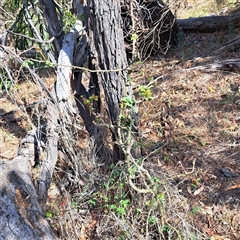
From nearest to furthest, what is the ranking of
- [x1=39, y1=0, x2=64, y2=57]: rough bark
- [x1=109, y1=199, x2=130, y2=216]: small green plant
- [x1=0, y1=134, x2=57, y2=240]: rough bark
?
[x1=0, y1=134, x2=57, y2=240]: rough bark
[x1=109, y1=199, x2=130, y2=216]: small green plant
[x1=39, y1=0, x2=64, y2=57]: rough bark

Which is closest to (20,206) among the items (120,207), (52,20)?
(120,207)

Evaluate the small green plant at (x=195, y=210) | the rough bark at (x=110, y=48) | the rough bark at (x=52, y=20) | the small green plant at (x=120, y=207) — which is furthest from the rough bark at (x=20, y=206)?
the rough bark at (x=52, y=20)

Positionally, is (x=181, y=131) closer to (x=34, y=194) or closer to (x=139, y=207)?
(x=139, y=207)

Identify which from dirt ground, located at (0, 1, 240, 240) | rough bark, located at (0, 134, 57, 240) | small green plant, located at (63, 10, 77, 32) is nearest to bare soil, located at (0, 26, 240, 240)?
dirt ground, located at (0, 1, 240, 240)

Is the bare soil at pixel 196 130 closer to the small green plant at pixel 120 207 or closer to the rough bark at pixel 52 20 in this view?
the small green plant at pixel 120 207

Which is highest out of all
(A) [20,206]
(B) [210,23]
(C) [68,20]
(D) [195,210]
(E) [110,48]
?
(C) [68,20]

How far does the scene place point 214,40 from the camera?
682cm

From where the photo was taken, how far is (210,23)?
7309 mm

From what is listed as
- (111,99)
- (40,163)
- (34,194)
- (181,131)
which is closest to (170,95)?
(181,131)

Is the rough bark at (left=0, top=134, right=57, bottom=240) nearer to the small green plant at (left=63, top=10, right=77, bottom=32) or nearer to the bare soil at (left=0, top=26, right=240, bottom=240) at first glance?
the bare soil at (left=0, top=26, right=240, bottom=240)

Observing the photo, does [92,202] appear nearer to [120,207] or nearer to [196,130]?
[120,207]

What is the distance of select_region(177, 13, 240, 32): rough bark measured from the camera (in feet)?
23.0

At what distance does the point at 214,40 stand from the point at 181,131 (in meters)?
3.16

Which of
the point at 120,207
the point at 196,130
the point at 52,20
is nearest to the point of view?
the point at 120,207
